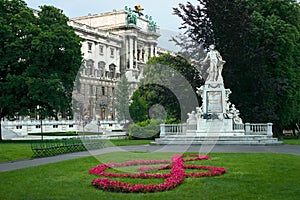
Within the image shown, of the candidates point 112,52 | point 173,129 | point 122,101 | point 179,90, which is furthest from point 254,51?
point 112,52

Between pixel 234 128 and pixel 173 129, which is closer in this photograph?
pixel 234 128

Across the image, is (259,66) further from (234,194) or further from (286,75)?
(234,194)

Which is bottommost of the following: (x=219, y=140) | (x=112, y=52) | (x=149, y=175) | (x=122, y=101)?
(x=149, y=175)

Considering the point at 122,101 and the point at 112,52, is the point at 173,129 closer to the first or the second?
the point at 122,101

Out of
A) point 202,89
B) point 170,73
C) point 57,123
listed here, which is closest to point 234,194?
point 202,89

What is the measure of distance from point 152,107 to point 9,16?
20401 mm

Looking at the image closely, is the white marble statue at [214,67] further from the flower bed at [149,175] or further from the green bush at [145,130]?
the flower bed at [149,175]

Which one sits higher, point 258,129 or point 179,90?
point 179,90

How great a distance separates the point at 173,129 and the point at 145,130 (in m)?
9.87

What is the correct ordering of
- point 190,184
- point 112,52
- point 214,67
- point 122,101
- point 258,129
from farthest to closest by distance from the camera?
point 112,52 < point 122,101 < point 258,129 < point 214,67 < point 190,184

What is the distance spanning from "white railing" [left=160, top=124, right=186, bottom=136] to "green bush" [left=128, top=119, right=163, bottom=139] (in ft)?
20.7

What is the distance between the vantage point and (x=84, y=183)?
12758 millimetres

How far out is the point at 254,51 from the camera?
3856cm

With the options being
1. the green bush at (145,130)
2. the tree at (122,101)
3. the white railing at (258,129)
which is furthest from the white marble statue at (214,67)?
the tree at (122,101)
